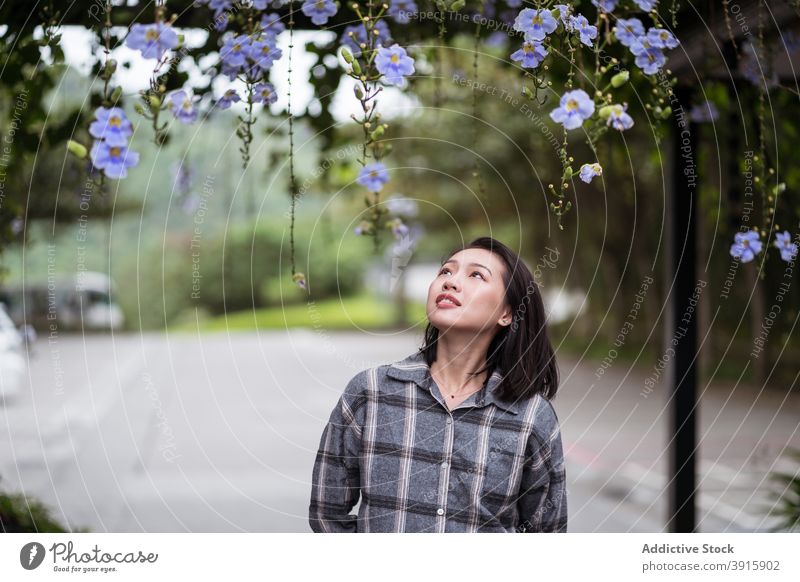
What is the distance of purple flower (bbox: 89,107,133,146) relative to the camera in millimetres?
1524

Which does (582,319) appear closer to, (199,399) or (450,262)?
(199,399)

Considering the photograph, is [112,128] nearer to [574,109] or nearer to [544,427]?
[574,109]

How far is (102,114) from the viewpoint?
1559 mm

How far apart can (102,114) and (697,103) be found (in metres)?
2.03

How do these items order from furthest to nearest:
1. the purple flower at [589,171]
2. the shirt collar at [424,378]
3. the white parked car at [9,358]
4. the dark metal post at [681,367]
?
the white parked car at [9,358]
the dark metal post at [681,367]
the shirt collar at [424,378]
the purple flower at [589,171]

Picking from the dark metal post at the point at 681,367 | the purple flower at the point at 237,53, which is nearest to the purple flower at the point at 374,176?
the purple flower at the point at 237,53

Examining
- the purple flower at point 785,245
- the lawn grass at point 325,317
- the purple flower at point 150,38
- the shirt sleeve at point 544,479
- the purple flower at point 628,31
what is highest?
the purple flower at point 628,31

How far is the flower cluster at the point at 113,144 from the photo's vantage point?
1519 millimetres

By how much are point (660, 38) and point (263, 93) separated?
790 mm

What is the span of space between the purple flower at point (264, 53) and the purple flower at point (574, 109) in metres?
0.58
